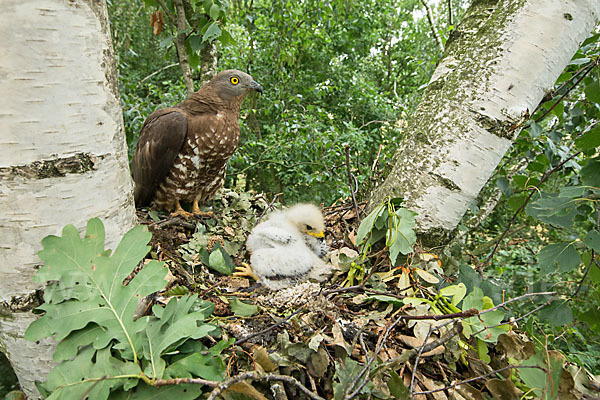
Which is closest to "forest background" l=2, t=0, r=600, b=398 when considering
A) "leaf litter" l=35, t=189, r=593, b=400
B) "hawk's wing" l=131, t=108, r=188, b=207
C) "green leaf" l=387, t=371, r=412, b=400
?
"leaf litter" l=35, t=189, r=593, b=400

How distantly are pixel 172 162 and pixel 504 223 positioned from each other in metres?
5.86

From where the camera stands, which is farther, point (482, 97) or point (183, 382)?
point (482, 97)

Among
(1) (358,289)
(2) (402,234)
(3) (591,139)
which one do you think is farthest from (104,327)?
(3) (591,139)

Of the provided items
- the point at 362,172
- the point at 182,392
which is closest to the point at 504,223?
the point at 362,172

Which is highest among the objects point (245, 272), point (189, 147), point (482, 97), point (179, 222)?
point (482, 97)

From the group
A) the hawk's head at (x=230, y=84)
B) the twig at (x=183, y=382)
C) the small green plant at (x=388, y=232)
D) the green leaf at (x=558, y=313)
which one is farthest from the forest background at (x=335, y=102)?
the twig at (x=183, y=382)

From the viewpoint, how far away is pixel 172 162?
6.77 ft

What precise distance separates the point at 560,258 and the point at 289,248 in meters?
1.03

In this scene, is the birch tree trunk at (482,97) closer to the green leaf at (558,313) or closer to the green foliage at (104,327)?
the green leaf at (558,313)

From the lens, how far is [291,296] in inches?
48.4

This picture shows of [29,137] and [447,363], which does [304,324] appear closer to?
[447,363]

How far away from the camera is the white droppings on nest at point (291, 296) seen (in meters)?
1.18

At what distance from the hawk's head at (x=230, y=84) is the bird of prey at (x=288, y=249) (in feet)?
2.90

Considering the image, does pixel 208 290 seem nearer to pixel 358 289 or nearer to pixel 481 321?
pixel 358 289
